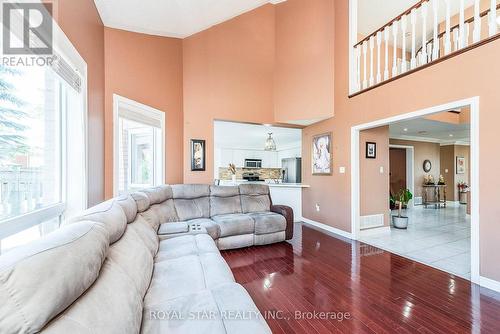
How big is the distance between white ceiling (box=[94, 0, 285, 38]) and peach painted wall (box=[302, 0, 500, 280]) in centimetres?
215

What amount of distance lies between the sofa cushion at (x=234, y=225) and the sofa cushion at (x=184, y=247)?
776mm

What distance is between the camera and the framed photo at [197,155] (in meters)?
4.10

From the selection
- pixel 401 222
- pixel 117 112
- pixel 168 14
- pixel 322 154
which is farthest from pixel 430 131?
pixel 117 112

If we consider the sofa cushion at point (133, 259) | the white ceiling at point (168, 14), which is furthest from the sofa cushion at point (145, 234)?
the white ceiling at point (168, 14)

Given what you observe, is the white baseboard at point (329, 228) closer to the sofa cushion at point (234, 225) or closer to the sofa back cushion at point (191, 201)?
the sofa cushion at point (234, 225)

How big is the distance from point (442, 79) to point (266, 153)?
7.73 m

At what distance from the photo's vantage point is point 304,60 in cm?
449

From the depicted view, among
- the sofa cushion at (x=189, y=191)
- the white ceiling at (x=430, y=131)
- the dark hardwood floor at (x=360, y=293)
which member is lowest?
the dark hardwood floor at (x=360, y=293)

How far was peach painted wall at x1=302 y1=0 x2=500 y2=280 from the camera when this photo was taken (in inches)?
88.0

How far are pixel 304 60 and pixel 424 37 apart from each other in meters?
2.06

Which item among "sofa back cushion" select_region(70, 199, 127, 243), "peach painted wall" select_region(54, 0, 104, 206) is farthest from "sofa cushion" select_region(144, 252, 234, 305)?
"peach painted wall" select_region(54, 0, 104, 206)

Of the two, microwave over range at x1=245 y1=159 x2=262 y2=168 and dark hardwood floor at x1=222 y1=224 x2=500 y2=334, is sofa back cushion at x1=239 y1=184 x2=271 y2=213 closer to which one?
dark hardwood floor at x1=222 y1=224 x2=500 y2=334

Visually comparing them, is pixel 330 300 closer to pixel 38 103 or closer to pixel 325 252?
pixel 325 252

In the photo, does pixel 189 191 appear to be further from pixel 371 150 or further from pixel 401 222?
pixel 401 222
